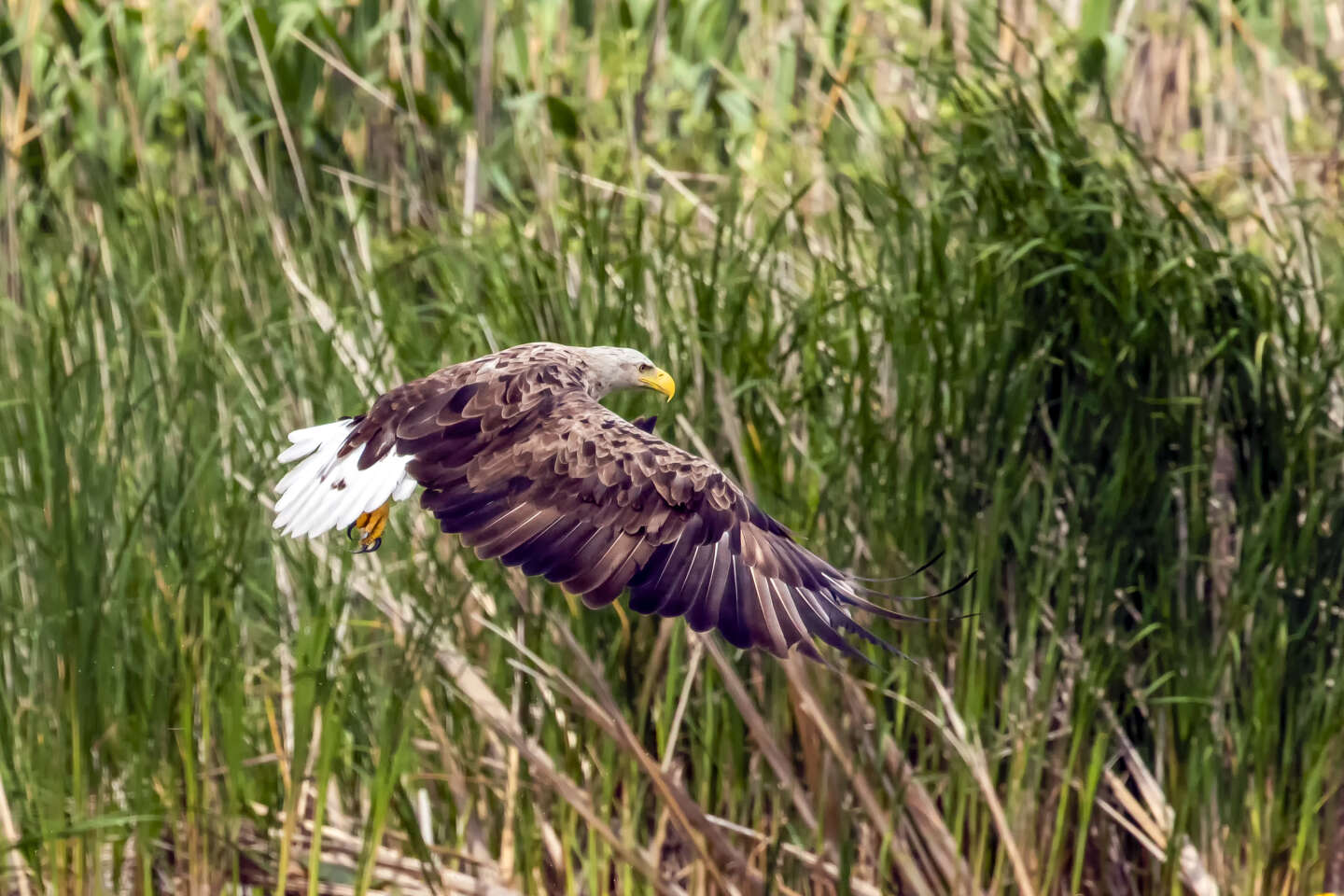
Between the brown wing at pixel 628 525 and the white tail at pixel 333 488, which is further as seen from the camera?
the white tail at pixel 333 488

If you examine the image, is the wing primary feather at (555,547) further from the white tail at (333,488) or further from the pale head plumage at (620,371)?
the pale head plumage at (620,371)

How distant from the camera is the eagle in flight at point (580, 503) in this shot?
2.07 meters

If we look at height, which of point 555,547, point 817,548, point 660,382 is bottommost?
point 817,548

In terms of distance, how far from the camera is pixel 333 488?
2416mm

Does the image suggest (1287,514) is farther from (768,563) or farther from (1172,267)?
(768,563)

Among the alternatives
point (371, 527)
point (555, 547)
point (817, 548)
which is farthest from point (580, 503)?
point (817, 548)

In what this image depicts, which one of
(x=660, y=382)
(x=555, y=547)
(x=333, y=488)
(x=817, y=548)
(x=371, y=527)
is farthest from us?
(x=817, y=548)

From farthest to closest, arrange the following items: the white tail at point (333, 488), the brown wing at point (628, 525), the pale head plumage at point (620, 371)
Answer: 1. the pale head plumage at point (620, 371)
2. the white tail at point (333, 488)
3. the brown wing at point (628, 525)

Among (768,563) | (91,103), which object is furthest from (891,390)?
(91,103)

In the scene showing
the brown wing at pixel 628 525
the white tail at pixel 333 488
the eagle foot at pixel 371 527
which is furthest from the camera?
the eagle foot at pixel 371 527

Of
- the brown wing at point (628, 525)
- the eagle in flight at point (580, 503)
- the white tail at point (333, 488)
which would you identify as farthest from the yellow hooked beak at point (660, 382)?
the white tail at point (333, 488)

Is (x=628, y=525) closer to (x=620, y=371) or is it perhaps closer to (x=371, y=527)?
(x=620, y=371)

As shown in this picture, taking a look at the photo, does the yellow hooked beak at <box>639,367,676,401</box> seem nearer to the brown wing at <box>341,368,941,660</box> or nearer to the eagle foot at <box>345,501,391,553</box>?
the brown wing at <box>341,368,941,660</box>

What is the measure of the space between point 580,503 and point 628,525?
7cm
